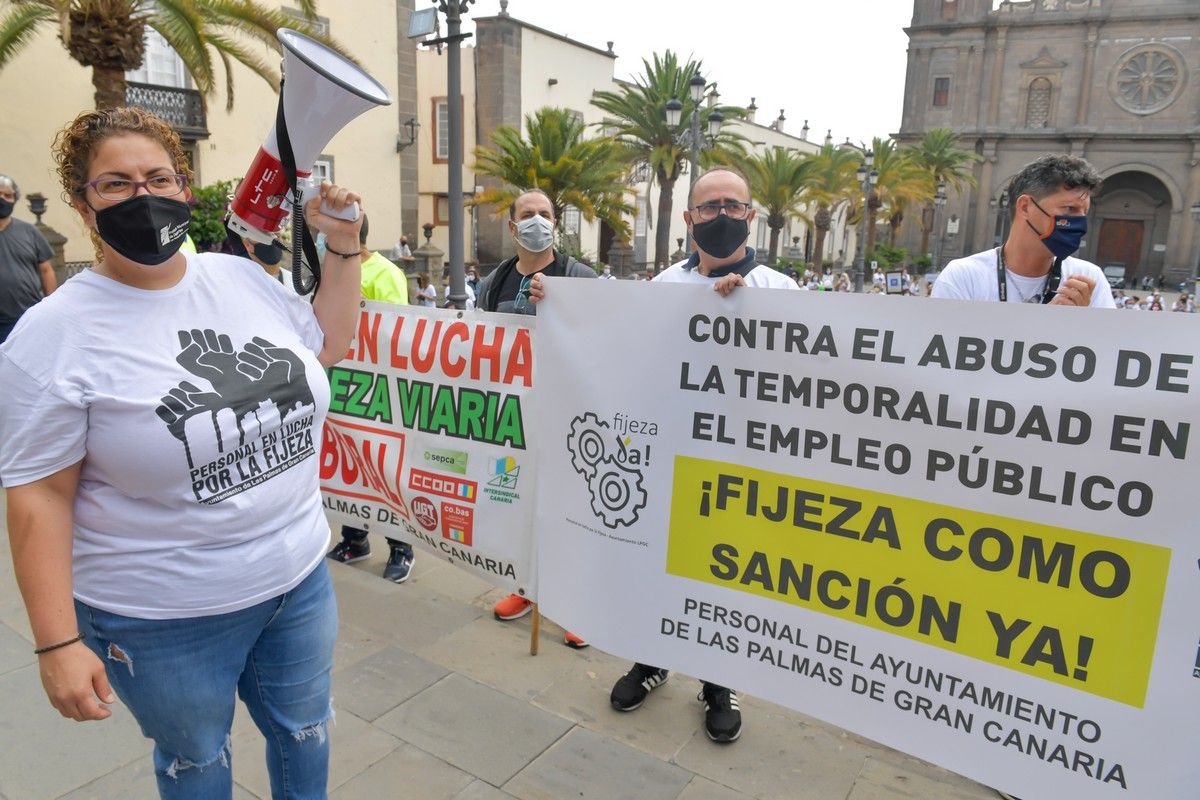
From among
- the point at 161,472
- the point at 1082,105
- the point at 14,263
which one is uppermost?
the point at 1082,105

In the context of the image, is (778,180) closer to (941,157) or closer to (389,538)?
(941,157)

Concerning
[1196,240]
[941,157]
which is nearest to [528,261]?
[941,157]

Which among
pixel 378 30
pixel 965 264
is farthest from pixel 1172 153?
pixel 965 264

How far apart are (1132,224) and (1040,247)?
199 ft

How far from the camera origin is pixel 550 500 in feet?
10.0

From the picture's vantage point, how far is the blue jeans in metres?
1.73

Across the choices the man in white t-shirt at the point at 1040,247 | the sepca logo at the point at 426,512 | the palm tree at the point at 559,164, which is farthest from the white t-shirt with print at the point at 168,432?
the palm tree at the point at 559,164

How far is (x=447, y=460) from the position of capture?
3.51 m

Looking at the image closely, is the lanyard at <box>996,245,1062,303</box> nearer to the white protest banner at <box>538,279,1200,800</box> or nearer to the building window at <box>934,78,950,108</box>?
the white protest banner at <box>538,279,1200,800</box>

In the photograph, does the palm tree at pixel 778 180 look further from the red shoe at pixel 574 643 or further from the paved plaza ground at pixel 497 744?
the paved plaza ground at pixel 497 744

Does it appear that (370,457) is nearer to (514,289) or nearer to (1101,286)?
(514,289)

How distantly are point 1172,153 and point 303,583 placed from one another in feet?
202

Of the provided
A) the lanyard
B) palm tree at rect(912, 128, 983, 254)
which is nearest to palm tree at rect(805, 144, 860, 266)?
palm tree at rect(912, 128, 983, 254)

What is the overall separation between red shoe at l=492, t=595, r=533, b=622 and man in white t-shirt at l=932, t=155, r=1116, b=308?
7.69 feet
